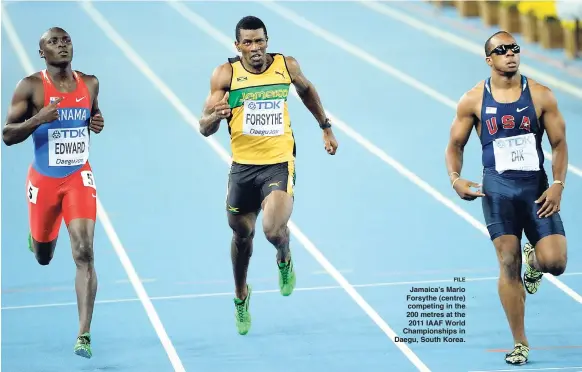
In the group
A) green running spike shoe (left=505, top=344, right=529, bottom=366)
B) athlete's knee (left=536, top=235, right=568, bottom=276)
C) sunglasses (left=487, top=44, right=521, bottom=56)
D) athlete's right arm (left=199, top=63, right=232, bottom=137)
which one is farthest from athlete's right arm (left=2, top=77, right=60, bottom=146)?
green running spike shoe (left=505, top=344, right=529, bottom=366)

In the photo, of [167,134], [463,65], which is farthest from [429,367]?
[463,65]

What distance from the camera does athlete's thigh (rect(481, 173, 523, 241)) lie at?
387 inches

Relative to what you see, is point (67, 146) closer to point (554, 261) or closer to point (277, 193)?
point (277, 193)

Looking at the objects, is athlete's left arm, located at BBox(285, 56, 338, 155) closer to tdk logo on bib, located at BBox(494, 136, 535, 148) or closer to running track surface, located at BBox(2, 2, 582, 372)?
tdk logo on bib, located at BBox(494, 136, 535, 148)

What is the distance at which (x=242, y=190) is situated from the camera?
1037 centimetres

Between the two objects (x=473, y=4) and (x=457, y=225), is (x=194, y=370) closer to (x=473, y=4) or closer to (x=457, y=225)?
(x=457, y=225)

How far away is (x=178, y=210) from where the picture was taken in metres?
15.0

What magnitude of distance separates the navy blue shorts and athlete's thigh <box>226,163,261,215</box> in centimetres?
169

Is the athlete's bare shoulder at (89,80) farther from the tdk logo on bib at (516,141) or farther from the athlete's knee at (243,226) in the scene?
the tdk logo on bib at (516,141)

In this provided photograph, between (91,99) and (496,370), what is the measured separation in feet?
10.9

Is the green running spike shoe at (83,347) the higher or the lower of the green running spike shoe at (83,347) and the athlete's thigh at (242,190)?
the lower

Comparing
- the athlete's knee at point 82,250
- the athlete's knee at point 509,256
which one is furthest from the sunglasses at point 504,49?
the athlete's knee at point 82,250

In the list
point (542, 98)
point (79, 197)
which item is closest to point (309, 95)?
point (542, 98)

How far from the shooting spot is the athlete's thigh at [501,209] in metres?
9.82
